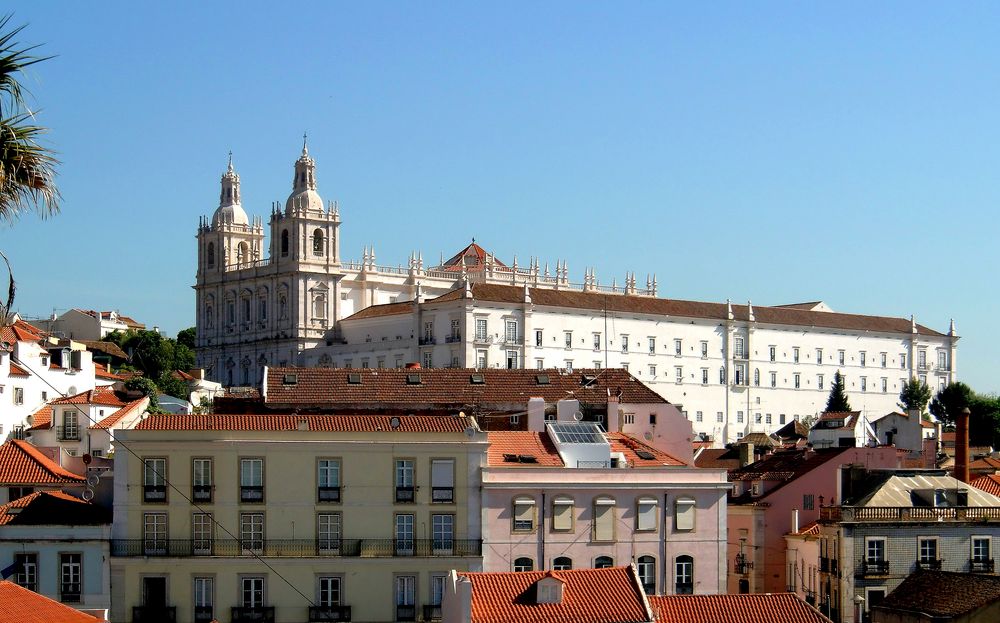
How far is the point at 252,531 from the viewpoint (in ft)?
130

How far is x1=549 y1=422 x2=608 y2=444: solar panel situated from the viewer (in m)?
44.4

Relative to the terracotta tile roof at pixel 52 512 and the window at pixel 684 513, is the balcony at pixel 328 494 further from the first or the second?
the window at pixel 684 513

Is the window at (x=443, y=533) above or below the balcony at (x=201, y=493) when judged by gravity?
below

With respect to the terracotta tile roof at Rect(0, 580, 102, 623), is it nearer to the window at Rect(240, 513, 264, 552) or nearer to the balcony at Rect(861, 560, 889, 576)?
the window at Rect(240, 513, 264, 552)

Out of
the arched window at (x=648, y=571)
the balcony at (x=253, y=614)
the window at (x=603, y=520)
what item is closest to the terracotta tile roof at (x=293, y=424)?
the window at (x=603, y=520)

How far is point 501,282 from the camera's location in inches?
6309

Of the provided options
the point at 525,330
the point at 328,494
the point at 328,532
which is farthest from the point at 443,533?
the point at 525,330

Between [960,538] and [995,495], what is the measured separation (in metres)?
4.89

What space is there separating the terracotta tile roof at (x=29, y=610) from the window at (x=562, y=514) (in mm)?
15960

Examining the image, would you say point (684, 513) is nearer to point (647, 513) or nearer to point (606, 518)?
point (647, 513)

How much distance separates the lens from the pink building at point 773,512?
158ft

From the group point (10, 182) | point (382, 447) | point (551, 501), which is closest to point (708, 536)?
point (551, 501)

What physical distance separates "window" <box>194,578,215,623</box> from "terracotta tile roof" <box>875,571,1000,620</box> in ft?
47.3

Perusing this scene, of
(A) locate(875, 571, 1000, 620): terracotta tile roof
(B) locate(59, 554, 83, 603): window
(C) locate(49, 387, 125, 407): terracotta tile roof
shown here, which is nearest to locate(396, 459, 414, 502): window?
(B) locate(59, 554, 83, 603): window
